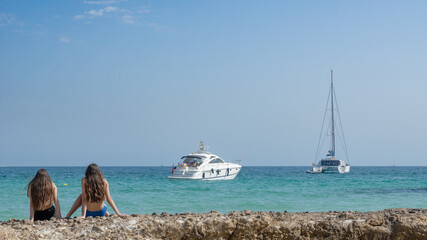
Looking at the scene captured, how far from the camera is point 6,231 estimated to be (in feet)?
16.9

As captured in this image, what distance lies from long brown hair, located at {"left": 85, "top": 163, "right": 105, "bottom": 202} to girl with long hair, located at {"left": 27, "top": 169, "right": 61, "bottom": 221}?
604 millimetres

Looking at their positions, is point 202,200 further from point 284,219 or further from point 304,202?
point 284,219

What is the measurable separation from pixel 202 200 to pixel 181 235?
16372 millimetres

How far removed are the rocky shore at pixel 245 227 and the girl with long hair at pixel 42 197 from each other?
0.89m

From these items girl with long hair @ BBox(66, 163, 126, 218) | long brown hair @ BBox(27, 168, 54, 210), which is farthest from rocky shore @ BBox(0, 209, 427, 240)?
long brown hair @ BBox(27, 168, 54, 210)

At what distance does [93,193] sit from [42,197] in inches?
33.2

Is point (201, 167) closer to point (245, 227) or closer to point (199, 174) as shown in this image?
point (199, 174)

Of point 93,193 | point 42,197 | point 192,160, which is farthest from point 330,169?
point 42,197

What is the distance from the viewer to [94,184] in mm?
6730

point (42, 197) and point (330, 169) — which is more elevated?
point (42, 197)

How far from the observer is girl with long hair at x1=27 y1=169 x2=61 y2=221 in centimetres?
688

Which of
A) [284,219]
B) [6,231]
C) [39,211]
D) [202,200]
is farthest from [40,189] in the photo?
[202,200]

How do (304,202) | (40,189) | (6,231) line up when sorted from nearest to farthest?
1. (6,231)
2. (40,189)
3. (304,202)

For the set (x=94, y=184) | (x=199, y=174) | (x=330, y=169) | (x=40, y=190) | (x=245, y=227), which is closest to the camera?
(x=245, y=227)
